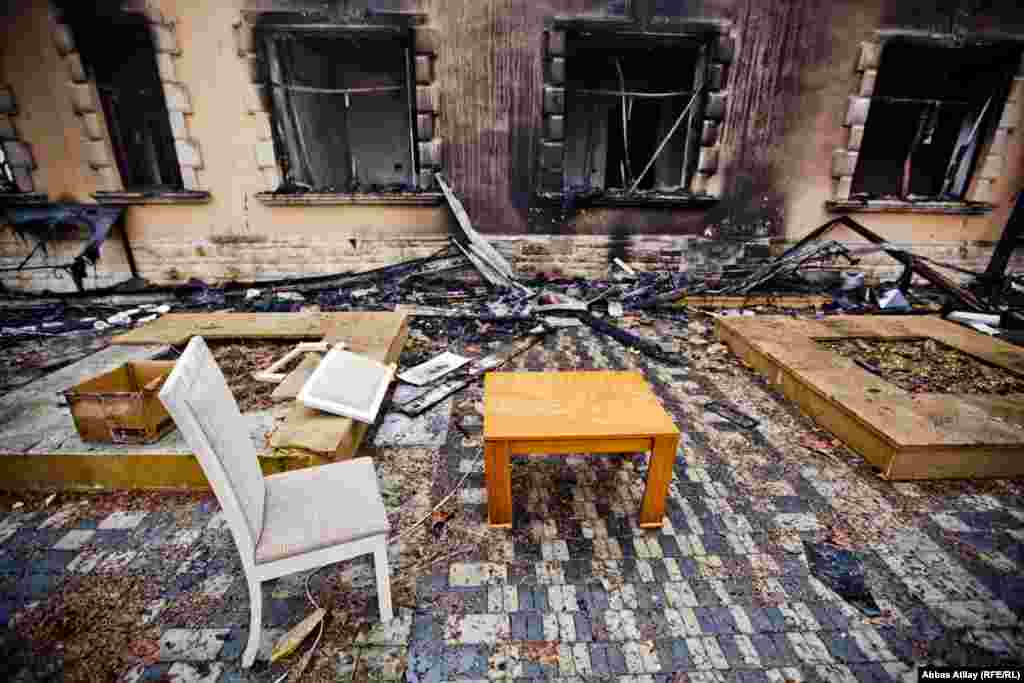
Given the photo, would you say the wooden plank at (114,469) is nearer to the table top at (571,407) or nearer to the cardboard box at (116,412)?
the cardboard box at (116,412)

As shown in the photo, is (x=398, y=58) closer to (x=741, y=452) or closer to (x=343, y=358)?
(x=343, y=358)

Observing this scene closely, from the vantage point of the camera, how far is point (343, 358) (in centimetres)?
343

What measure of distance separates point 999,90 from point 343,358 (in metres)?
9.51

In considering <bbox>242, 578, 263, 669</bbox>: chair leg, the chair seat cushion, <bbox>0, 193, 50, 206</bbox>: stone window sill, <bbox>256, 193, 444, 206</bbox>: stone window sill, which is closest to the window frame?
<bbox>256, 193, 444, 206</bbox>: stone window sill

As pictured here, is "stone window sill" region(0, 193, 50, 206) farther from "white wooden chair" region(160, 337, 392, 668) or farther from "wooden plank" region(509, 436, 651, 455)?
"wooden plank" region(509, 436, 651, 455)

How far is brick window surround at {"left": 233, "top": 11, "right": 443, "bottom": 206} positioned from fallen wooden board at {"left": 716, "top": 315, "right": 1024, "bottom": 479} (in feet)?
15.2

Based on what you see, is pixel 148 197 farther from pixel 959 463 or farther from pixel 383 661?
pixel 959 463

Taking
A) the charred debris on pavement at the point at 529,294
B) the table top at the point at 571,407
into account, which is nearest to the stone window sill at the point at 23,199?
the charred debris on pavement at the point at 529,294

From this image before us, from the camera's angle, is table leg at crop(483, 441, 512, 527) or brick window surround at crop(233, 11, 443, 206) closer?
table leg at crop(483, 441, 512, 527)

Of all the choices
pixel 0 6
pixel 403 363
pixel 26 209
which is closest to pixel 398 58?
pixel 0 6

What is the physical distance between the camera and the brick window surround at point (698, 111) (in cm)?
596

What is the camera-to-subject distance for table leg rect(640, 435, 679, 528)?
7.88ft

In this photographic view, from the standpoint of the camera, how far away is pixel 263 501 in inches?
75.4

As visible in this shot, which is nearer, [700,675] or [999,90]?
[700,675]
